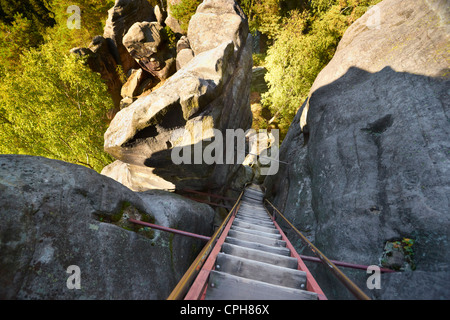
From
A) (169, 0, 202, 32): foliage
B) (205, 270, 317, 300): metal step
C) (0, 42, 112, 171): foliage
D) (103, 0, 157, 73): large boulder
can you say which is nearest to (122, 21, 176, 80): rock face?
(169, 0, 202, 32): foliage

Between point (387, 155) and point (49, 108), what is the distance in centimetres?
1783

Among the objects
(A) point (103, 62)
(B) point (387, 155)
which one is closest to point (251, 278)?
(B) point (387, 155)

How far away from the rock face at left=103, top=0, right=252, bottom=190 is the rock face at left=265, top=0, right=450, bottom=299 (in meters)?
4.89

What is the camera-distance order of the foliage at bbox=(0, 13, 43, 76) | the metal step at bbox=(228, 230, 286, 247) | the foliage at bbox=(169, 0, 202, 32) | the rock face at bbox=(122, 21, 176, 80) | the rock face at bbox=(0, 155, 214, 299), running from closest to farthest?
the rock face at bbox=(0, 155, 214, 299) → the metal step at bbox=(228, 230, 286, 247) → the foliage at bbox=(0, 13, 43, 76) → the foliage at bbox=(169, 0, 202, 32) → the rock face at bbox=(122, 21, 176, 80)

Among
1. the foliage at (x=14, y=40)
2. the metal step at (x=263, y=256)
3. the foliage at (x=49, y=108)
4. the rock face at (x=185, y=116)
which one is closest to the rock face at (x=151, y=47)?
the foliage at (x=49, y=108)

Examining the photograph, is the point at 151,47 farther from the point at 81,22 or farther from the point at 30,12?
the point at 30,12

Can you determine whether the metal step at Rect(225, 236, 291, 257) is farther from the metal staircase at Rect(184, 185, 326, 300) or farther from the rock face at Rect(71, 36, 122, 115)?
the rock face at Rect(71, 36, 122, 115)

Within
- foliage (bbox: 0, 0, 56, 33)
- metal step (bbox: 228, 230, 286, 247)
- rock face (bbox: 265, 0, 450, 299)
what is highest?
foliage (bbox: 0, 0, 56, 33)

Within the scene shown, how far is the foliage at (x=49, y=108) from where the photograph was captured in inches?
436

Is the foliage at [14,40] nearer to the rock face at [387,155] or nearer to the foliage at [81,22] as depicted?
the foliage at [81,22]

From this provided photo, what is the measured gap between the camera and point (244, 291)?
265cm

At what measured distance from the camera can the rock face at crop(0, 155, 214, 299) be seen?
2764mm

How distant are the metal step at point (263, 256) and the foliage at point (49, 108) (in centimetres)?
1340
